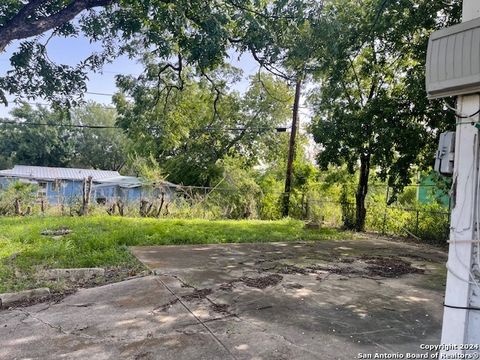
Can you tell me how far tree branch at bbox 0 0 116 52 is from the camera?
4.65 m

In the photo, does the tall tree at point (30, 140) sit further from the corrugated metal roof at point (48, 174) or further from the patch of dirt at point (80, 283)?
the patch of dirt at point (80, 283)

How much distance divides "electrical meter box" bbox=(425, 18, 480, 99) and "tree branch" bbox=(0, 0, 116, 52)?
476 cm

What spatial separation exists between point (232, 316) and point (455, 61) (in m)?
2.99

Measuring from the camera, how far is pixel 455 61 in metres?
1.84

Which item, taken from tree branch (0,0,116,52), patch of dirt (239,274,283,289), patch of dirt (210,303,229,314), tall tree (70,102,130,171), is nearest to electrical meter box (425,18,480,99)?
patch of dirt (210,303,229,314)

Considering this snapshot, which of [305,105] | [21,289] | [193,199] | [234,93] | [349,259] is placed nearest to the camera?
[21,289]

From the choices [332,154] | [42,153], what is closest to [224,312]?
[332,154]

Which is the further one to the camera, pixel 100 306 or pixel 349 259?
pixel 349 259

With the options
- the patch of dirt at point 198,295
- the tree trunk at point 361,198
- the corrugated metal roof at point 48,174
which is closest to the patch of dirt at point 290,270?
the patch of dirt at point 198,295

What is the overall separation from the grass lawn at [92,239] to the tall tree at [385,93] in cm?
263

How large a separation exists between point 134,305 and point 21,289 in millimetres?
1625

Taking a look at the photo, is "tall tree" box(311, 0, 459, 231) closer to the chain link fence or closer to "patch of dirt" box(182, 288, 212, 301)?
the chain link fence

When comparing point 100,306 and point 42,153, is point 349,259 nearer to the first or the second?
point 100,306

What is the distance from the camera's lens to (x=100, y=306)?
3.98 metres
